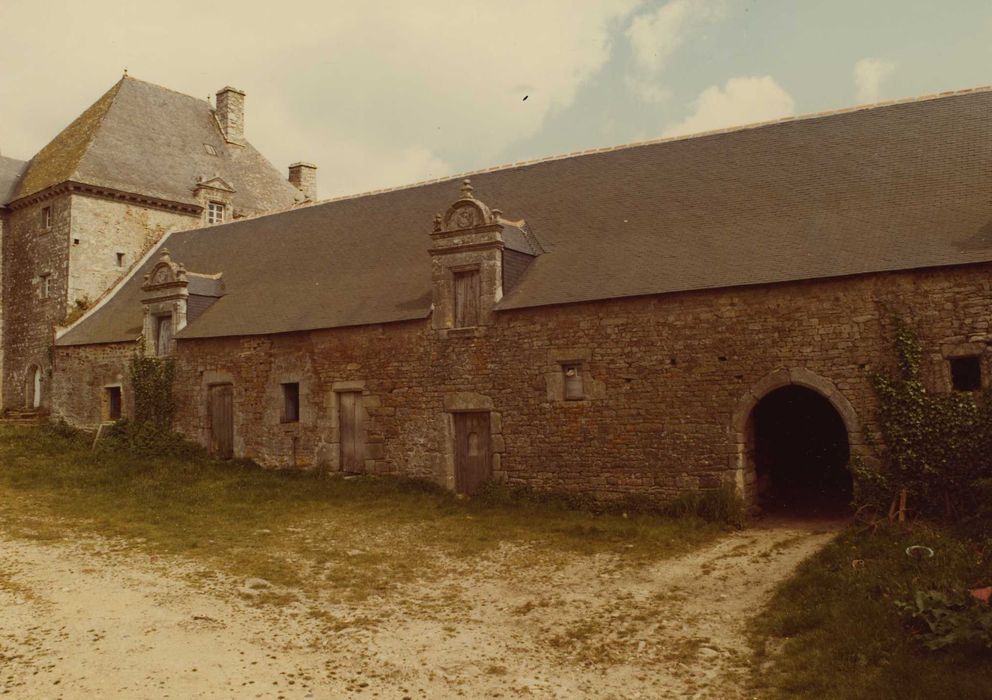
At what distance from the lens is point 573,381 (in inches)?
529

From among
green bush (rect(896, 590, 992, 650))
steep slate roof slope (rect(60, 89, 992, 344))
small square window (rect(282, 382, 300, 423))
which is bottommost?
green bush (rect(896, 590, 992, 650))

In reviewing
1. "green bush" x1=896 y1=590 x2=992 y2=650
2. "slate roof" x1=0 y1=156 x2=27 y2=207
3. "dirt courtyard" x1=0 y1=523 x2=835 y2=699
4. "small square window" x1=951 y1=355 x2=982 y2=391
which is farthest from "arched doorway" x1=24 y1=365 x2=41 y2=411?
"green bush" x1=896 y1=590 x2=992 y2=650

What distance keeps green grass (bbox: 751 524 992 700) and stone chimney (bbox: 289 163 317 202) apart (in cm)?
2561

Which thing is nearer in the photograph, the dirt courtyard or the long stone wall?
the dirt courtyard

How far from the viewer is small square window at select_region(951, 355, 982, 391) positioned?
10859mm

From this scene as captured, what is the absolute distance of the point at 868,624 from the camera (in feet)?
23.1

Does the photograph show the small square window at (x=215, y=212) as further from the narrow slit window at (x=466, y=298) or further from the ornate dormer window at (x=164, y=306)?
the narrow slit window at (x=466, y=298)

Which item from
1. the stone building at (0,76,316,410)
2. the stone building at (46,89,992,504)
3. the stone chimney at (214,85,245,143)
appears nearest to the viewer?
the stone building at (46,89,992,504)

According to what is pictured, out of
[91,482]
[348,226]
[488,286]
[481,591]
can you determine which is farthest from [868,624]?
[348,226]

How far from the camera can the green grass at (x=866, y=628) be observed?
6.00m

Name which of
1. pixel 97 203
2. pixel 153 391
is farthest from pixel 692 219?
pixel 97 203

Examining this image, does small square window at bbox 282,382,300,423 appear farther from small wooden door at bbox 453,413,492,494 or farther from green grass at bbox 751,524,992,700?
green grass at bbox 751,524,992,700

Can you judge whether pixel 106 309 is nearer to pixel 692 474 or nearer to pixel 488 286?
pixel 488 286

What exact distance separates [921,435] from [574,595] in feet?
17.8
